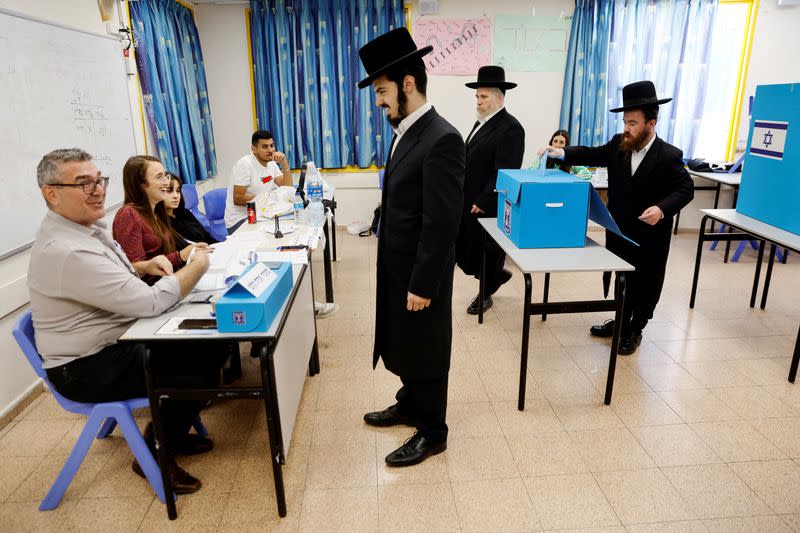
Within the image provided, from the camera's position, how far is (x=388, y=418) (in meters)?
2.45

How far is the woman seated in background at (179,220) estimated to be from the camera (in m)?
2.58

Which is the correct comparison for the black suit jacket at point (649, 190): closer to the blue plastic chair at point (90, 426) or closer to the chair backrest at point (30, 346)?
the blue plastic chair at point (90, 426)

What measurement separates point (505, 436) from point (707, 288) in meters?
2.76

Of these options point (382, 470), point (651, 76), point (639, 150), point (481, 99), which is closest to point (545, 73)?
point (651, 76)

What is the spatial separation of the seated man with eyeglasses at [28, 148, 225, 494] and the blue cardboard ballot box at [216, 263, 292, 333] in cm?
31

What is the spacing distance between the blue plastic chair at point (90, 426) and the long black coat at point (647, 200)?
2593mm

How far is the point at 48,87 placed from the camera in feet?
9.25

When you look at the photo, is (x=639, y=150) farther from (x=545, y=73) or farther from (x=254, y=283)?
(x=545, y=73)

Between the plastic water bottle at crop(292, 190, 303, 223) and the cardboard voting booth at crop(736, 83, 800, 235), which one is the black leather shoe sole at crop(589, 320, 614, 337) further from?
the plastic water bottle at crop(292, 190, 303, 223)

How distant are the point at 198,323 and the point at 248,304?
0.25 metres

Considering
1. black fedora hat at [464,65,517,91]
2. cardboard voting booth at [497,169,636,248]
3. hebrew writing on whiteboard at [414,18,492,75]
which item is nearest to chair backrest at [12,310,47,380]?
cardboard voting booth at [497,169,636,248]

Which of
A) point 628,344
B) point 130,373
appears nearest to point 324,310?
point 130,373

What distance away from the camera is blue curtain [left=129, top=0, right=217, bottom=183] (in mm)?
4031

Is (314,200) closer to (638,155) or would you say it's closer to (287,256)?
(287,256)
